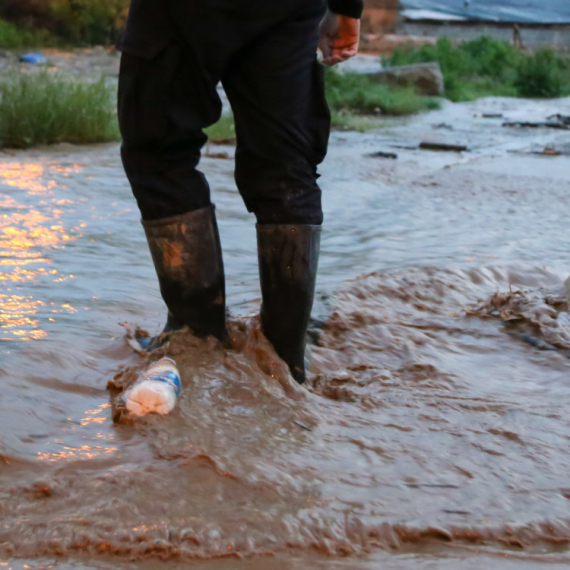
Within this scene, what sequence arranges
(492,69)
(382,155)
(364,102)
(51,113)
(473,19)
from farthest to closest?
(473,19) < (492,69) < (364,102) < (382,155) < (51,113)

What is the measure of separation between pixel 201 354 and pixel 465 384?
66cm

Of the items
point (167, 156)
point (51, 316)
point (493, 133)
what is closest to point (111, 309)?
point (51, 316)

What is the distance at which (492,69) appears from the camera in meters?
19.8

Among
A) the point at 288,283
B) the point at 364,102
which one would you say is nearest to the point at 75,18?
the point at 364,102

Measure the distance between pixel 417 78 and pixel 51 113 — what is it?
10160 mm

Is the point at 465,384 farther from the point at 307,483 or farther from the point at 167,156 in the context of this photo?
the point at 167,156

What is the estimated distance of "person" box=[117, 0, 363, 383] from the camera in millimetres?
1731

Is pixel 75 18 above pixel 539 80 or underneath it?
above

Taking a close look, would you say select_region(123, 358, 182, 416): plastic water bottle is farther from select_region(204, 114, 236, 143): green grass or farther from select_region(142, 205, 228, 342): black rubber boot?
select_region(204, 114, 236, 143): green grass

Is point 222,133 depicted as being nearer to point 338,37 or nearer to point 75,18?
point 338,37

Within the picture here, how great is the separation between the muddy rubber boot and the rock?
45.6 ft

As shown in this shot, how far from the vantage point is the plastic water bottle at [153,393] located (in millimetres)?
1656

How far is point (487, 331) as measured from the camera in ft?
8.36

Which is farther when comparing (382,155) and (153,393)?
(382,155)
